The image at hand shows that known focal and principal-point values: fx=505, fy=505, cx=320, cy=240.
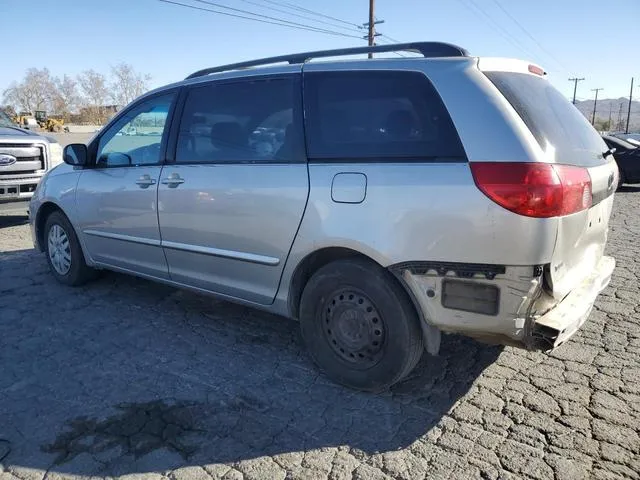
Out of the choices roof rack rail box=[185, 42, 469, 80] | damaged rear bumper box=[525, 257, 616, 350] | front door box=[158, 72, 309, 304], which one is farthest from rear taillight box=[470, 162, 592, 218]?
front door box=[158, 72, 309, 304]

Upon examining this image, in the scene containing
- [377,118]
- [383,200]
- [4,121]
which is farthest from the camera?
[4,121]

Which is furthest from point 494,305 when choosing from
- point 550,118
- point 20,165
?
point 20,165

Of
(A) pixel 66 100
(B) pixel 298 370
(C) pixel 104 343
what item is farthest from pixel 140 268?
(A) pixel 66 100

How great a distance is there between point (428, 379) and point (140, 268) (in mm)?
2600

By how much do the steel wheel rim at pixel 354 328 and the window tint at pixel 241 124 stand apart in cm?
95

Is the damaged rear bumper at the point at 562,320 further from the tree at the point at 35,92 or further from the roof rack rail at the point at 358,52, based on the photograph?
the tree at the point at 35,92

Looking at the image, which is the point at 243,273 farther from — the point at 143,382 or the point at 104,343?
the point at 104,343

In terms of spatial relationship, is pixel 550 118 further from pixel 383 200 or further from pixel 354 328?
pixel 354 328

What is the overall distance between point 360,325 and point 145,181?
2.19 m

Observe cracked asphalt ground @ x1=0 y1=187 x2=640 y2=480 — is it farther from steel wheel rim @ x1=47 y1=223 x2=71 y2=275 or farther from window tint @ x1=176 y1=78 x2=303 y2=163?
window tint @ x1=176 y1=78 x2=303 y2=163

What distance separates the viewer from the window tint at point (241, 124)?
3.33m

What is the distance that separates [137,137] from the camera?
4.42 m

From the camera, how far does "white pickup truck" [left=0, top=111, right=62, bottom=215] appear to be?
768 cm

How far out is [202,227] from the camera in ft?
12.0
